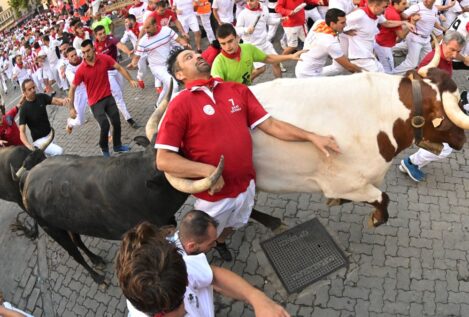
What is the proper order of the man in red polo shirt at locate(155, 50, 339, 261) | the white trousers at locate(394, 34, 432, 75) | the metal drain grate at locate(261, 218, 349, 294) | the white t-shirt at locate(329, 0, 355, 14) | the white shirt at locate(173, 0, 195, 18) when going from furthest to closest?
1. the white shirt at locate(173, 0, 195, 18)
2. the white t-shirt at locate(329, 0, 355, 14)
3. the white trousers at locate(394, 34, 432, 75)
4. the metal drain grate at locate(261, 218, 349, 294)
5. the man in red polo shirt at locate(155, 50, 339, 261)

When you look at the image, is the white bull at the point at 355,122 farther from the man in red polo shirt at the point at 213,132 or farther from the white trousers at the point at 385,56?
the white trousers at the point at 385,56

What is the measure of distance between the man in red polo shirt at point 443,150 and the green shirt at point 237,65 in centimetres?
212

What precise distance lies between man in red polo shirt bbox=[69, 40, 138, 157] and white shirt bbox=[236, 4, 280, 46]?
2.51m

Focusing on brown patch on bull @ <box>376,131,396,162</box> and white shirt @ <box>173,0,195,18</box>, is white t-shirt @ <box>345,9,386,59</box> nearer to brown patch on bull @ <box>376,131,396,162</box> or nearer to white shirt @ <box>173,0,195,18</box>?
brown patch on bull @ <box>376,131,396,162</box>

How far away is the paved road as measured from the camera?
415 cm

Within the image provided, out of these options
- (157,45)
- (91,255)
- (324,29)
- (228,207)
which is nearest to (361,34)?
(324,29)

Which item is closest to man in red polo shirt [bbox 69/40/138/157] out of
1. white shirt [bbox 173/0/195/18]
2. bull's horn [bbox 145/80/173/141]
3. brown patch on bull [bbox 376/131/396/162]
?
bull's horn [bbox 145/80/173/141]

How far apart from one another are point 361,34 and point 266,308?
566cm

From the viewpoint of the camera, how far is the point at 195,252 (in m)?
2.83

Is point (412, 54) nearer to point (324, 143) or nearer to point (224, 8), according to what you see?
point (224, 8)

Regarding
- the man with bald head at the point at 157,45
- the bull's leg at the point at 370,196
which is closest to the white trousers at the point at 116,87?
the man with bald head at the point at 157,45

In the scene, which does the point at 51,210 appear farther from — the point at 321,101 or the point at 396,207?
the point at 396,207

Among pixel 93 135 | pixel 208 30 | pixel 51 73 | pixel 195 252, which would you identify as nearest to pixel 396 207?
pixel 195 252

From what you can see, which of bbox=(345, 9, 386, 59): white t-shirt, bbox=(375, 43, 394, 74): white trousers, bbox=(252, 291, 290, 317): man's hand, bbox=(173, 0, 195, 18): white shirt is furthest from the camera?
bbox=(173, 0, 195, 18): white shirt
